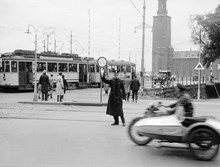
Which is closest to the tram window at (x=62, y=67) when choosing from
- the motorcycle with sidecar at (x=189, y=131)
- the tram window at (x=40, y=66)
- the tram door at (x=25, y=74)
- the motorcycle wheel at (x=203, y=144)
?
the tram window at (x=40, y=66)

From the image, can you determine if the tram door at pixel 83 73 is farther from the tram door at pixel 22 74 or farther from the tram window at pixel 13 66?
the tram window at pixel 13 66

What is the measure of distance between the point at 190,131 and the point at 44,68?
2714cm

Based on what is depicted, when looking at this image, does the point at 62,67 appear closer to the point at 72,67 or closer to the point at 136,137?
the point at 72,67

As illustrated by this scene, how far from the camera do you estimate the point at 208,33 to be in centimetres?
4028

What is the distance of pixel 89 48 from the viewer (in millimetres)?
50656

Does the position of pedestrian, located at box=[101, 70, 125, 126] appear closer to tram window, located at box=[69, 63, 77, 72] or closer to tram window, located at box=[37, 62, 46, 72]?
tram window, located at box=[37, 62, 46, 72]

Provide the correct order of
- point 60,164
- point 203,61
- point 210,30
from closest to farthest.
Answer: point 60,164 < point 210,30 < point 203,61

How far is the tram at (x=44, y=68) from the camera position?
3002cm

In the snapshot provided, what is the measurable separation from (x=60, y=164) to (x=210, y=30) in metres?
36.2

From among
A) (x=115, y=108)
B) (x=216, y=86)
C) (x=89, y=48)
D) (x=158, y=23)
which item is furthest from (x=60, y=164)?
(x=158, y=23)

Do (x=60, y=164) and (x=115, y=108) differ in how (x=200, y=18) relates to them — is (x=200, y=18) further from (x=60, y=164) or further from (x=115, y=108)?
(x=60, y=164)

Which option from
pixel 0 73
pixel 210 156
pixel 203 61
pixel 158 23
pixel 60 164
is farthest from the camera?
pixel 158 23

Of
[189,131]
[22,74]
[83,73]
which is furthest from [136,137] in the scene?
[83,73]

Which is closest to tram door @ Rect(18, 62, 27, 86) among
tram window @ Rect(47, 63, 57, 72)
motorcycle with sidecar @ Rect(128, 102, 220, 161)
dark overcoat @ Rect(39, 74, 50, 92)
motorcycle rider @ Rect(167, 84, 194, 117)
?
tram window @ Rect(47, 63, 57, 72)
